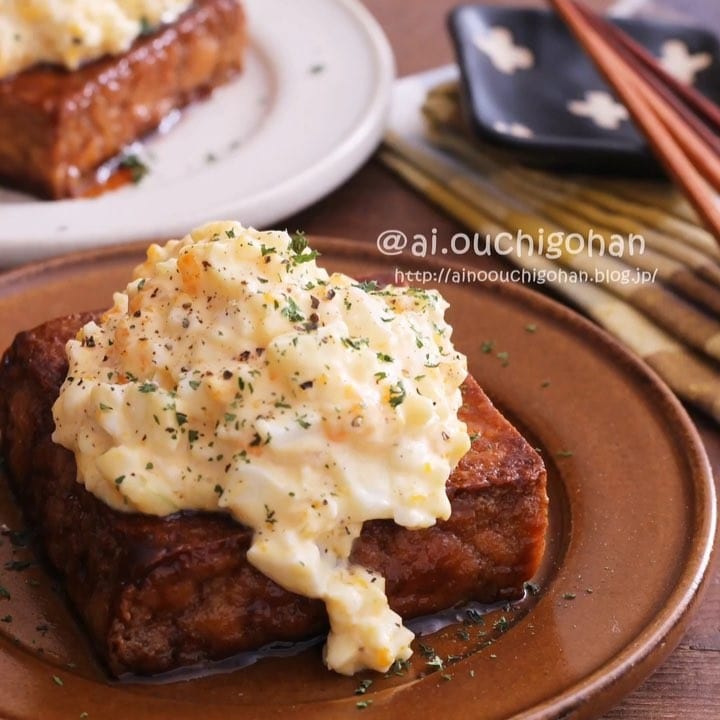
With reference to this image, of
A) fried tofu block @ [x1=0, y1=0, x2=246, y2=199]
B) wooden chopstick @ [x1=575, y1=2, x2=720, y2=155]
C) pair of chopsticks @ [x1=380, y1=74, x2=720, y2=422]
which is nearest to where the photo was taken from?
pair of chopsticks @ [x1=380, y1=74, x2=720, y2=422]

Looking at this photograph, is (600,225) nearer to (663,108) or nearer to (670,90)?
(663,108)

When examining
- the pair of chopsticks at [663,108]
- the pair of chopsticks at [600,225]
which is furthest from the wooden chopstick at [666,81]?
the pair of chopsticks at [600,225]

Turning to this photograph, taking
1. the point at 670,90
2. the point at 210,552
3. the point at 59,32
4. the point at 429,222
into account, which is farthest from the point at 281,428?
the point at 670,90

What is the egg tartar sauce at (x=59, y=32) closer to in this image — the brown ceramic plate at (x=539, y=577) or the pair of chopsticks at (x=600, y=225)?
the pair of chopsticks at (x=600, y=225)

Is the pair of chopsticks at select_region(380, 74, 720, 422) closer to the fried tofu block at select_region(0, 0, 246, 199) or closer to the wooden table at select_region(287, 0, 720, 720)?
the wooden table at select_region(287, 0, 720, 720)

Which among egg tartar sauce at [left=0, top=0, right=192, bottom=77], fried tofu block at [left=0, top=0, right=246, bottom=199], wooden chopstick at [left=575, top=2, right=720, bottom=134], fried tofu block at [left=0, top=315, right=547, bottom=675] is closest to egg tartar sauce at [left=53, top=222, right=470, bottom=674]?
fried tofu block at [left=0, top=315, right=547, bottom=675]

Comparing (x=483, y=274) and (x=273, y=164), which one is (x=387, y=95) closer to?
(x=273, y=164)

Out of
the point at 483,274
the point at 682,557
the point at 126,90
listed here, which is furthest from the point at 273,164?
the point at 682,557
